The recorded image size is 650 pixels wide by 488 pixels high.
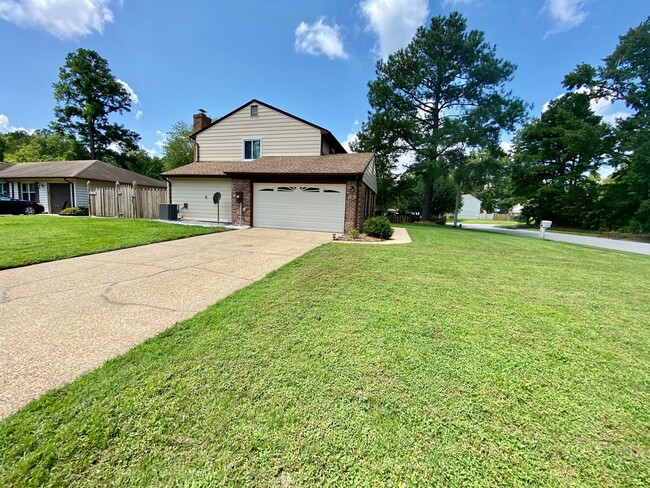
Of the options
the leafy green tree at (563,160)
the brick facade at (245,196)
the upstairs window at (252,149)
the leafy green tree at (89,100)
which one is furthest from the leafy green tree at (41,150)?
the leafy green tree at (563,160)

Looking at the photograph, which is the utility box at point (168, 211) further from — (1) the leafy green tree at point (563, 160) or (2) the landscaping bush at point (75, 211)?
(1) the leafy green tree at point (563, 160)

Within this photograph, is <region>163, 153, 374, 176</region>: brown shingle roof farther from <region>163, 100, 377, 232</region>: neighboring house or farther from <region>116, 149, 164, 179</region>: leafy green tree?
<region>116, 149, 164, 179</region>: leafy green tree

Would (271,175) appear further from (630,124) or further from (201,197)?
(630,124)

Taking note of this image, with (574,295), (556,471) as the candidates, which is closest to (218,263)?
(556,471)

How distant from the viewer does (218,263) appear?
20.3 ft

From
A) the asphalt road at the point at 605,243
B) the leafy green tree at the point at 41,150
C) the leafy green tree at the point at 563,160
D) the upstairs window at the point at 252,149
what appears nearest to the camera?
the asphalt road at the point at 605,243

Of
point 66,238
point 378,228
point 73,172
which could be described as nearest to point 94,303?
point 66,238

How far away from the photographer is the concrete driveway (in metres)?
2.40

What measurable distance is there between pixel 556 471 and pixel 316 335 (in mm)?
2079

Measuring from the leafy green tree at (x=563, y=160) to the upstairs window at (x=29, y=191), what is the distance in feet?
123

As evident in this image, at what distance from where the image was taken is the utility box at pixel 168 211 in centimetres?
1483

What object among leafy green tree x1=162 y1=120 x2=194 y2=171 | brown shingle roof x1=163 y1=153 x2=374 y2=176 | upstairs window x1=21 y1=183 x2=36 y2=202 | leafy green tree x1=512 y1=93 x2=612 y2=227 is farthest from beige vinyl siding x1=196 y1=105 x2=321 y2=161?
leafy green tree x1=162 y1=120 x2=194 y2=171

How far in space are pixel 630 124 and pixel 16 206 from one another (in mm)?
45080

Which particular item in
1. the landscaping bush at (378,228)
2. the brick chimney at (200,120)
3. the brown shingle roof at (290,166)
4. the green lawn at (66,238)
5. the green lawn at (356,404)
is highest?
the brick chimney at (200,120)
